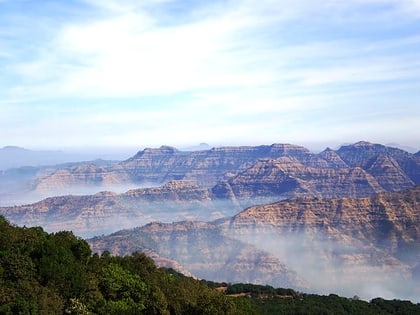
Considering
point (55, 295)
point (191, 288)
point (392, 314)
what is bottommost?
point (392, 314)

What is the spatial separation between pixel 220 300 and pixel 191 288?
19.4m

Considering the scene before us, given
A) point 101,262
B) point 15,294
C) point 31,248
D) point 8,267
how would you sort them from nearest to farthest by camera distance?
point 15,294, point 8,267, point 31,248, point 101,262

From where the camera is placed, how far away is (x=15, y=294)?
50.2m

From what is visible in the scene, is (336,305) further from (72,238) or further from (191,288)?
(72,238)

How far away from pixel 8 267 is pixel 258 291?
74626 millimetres

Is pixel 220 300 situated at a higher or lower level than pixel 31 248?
lower

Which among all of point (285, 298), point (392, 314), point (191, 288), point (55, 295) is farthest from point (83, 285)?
point (392, 314)

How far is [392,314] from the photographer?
4208 inches

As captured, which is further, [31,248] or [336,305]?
[336,305]

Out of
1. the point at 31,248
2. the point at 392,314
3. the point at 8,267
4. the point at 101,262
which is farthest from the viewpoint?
the point at 392,314

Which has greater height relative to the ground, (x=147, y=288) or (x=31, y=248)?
(x=31, y=248)

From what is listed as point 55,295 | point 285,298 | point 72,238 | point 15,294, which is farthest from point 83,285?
point 285,298

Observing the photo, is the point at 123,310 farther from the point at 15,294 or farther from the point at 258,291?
the point at 258,291

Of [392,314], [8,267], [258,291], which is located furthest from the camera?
[258,291]
